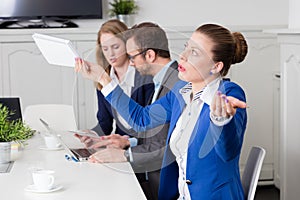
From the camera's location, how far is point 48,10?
15.4ft

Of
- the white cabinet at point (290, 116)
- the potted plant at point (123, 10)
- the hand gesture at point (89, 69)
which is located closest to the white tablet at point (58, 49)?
the hand gesture at point (89, 69)

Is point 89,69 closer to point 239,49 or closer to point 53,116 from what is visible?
point 239,49

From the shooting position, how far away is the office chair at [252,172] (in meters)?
2.18

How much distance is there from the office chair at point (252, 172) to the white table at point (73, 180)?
0.41 m

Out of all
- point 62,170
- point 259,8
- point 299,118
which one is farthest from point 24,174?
point 259,8

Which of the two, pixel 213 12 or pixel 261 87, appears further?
pixel 213 12

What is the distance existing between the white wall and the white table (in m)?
2.34

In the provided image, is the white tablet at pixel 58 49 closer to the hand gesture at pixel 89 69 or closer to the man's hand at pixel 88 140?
the hand gesture at pixel 89 69

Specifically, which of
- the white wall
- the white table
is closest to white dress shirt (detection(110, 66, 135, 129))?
the white table

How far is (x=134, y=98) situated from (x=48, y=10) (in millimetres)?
2433

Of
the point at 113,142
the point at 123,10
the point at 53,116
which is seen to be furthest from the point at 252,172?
the point at 123,10

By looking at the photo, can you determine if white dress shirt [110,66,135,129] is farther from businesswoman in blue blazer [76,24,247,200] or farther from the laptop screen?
the laptop screen

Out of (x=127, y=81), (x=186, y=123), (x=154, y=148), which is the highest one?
(x=127, y=81)

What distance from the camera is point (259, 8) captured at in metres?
5.00
